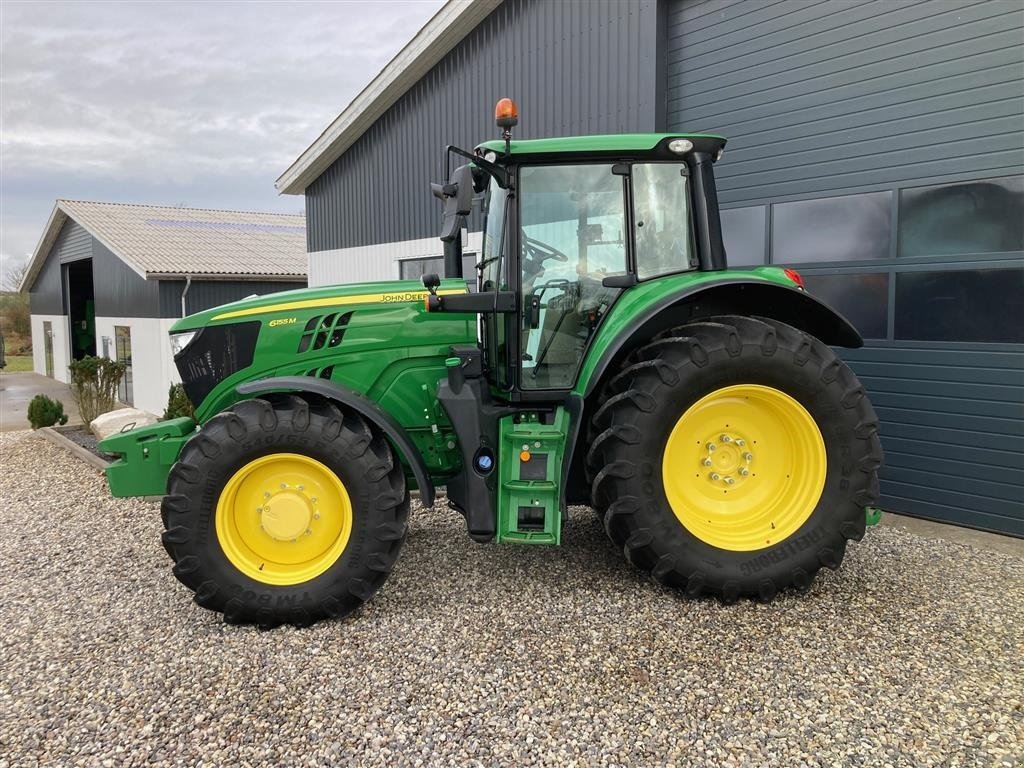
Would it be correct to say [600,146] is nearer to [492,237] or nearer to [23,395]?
[492,237]

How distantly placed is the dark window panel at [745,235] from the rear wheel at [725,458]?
2.77m

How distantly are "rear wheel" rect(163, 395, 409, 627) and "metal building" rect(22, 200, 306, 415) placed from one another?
1053 centimetres

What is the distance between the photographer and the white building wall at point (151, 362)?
13.5 m

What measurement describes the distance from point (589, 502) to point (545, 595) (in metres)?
0.55

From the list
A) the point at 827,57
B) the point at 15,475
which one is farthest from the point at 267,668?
the point at 15,475

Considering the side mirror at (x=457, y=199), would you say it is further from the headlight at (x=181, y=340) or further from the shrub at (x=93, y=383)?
the shrub at (x=93, y=383)

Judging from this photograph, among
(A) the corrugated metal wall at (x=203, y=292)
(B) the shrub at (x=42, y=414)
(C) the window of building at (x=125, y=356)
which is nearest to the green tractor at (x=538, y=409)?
(B) the shrub at (x=42, y=414)

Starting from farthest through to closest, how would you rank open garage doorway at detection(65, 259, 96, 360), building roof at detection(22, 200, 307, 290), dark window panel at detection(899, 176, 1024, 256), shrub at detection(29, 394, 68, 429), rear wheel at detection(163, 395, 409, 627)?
1. open garage doorway at detection(65, 259, 96, 360)
2. building roof at detection(22, 200, 307, 290)
3. shrub at detection(29, 394, 68, 429)
4. dark window panel at detection(899, 176, 1024, 256)
5. rear wheel at detection(163, 395, 409, 627)

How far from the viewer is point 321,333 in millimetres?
3861

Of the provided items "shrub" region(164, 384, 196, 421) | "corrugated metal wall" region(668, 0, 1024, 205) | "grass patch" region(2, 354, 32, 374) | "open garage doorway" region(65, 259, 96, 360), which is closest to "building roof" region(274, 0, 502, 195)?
"corrugated metal wall" region(668, 0, 1024, 205)

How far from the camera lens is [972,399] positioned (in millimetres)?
5156

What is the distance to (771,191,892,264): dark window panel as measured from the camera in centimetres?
548

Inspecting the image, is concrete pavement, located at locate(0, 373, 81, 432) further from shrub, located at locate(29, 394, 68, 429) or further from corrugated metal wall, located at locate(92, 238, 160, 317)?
corrugated metal wall, located at locate(92, 238, 160, 317)

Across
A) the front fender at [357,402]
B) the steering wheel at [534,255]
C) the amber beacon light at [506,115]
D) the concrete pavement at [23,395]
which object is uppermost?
the amber beacon light at [506,115]
